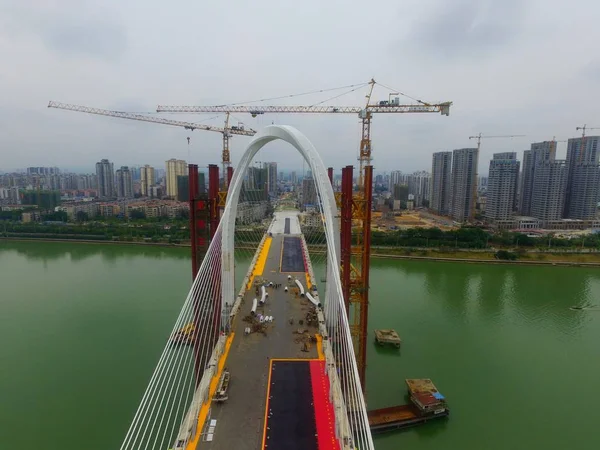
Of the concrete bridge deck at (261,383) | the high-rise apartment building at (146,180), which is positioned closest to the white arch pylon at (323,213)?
the concrete bridge deck at (261,383)

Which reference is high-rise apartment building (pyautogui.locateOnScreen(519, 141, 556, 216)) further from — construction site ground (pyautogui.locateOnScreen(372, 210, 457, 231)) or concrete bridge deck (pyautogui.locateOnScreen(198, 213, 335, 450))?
concrete bridge deck (pyautogui.locateOnScreen(198, 213, 335, 450))

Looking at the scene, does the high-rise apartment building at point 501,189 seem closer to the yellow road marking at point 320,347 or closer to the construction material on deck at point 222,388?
the yellow road marking at point 320,347

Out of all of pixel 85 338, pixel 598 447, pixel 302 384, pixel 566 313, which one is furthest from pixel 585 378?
pixel 85 338

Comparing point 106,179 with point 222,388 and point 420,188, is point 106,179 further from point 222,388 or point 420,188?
point 222,388

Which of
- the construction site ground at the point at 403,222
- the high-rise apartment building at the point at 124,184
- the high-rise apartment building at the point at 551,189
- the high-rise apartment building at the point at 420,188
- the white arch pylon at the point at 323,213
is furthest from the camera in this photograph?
the high-rise apartment building at the point at 124,184

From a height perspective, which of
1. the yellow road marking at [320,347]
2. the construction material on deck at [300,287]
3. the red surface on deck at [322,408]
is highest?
the construction material on deck at [300,287]

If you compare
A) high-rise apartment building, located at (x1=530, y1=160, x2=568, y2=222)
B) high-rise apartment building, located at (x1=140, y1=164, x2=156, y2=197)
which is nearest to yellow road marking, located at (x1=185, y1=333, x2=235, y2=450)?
high-rise apartment building, located at (x1=530, y1=160, x2=568, y2=222)

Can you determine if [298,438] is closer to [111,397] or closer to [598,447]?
[111,397]
